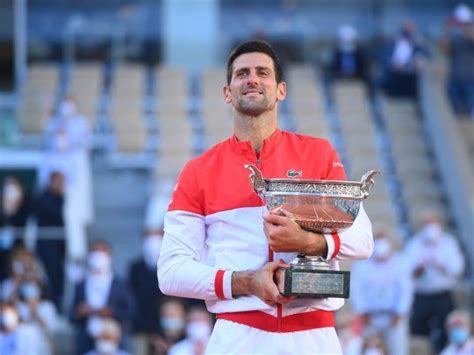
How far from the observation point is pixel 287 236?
505cm

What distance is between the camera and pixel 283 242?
5.06 m

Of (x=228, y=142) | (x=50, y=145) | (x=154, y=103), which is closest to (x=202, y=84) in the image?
(x=154, y=103)

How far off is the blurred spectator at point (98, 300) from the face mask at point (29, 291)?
642 mm

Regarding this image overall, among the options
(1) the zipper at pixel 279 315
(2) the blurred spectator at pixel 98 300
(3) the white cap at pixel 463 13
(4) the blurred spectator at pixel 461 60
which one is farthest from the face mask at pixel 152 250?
(1) the zipper at pixel 279 315

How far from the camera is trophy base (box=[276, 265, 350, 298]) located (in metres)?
5.06

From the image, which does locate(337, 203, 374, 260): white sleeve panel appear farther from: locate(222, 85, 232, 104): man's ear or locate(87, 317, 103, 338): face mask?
locate(87, 317, 103, 338): face mask

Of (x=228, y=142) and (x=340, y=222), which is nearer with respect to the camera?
(x=340, y=222)

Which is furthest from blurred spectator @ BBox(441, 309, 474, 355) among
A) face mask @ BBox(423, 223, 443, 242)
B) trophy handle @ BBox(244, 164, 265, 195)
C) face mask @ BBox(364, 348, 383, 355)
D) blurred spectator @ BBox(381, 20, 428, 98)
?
trophy handle @ BBox(244, 164, 265, 195)

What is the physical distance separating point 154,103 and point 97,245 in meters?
4.81

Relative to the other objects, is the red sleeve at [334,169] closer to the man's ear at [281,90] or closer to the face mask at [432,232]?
the man's ear at [281,90]

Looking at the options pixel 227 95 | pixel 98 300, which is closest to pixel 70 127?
pixel 98 300

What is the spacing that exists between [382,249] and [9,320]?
130 inches

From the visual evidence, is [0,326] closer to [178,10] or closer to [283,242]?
[178,10]

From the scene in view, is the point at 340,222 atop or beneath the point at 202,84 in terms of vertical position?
beneath
